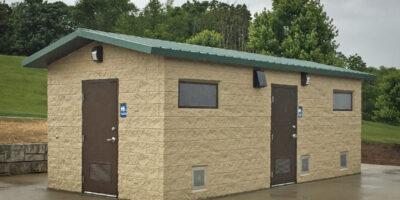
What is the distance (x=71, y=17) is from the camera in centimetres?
6762

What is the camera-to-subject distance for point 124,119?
1178cm

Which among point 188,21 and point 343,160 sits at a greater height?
point 188,21

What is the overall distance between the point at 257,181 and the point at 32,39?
47.4 m

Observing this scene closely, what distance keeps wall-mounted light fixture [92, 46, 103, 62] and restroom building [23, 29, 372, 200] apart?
0.02m

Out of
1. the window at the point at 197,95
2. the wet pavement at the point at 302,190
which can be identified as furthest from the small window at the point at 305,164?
the window at the point at 197,95

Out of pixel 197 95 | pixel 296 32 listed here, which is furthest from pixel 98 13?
pixel 197 95

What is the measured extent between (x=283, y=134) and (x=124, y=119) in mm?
4402

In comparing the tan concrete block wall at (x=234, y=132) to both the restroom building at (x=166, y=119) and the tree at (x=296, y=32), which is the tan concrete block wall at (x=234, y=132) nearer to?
the restroom building at (x=166, y=119)

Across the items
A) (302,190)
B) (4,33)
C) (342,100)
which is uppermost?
(4,33)

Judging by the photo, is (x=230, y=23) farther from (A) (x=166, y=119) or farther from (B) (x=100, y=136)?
(A) (x=166, y=119)

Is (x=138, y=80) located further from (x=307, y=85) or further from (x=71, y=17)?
(x=71, y=17)

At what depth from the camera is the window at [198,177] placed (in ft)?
38.2

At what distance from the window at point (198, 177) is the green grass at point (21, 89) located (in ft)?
56.6

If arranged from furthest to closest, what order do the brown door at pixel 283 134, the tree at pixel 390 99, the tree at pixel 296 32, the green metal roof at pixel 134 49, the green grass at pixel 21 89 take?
1. the tree at pixel 296 32
2. the tree at pixel 390 99
3. the green grass at pixel 21 89
4. the brown door at pixel 283 134
5. the green metal roof at pixel 134 49
